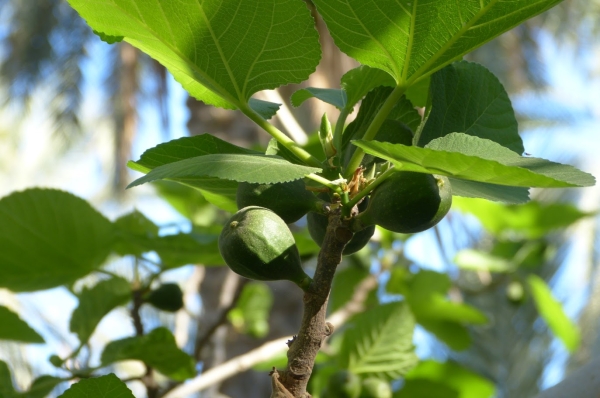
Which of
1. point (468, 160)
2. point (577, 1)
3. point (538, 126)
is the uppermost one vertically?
point (577, 1)

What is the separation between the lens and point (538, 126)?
781 centimetres

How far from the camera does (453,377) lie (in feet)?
5.52

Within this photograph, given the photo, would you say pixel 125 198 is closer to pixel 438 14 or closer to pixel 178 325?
pixel 178 325

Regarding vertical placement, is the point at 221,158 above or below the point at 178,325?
below

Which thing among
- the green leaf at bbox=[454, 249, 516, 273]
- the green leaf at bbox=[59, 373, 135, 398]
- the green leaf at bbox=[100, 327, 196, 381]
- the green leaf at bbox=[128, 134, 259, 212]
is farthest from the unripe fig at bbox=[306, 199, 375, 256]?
the green leaf at bbox=[454, 249, 516, 273]

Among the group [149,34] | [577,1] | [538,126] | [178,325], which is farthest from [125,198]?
[149,34]

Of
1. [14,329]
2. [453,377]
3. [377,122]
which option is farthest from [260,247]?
[453,377]

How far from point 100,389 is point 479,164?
0.49 m

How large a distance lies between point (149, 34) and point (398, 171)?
1.08 feet

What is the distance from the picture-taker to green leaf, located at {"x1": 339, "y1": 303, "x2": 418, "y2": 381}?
1.46 metres

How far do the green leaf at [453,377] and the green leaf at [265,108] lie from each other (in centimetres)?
101

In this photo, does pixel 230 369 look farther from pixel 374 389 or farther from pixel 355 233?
pixel 355 233

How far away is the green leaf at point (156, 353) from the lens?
116 centimetres

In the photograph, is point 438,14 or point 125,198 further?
point 125,198
